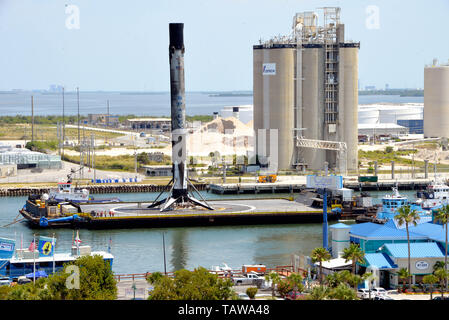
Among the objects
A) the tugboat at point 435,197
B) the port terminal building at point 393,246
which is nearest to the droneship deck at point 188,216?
the tugboat at point 435,197

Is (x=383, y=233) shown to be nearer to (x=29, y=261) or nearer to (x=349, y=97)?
(x=29, y=261)

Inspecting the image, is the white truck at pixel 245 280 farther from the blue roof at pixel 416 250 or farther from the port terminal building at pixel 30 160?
the port terminal building at pixel 30 160

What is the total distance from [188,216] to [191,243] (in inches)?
236

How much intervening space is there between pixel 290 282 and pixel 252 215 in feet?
78.8

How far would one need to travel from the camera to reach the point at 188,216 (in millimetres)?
49844

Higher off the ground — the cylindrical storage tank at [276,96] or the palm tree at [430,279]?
the cylindrical storage tank at [276,96]

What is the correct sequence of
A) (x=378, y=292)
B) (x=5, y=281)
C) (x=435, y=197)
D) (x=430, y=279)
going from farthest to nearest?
(x=435, y=197) < (x=5, y=281) < (x=430, y=279) < (x=378, y=292)

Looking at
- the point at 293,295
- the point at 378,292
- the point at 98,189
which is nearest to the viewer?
the point at 293,295

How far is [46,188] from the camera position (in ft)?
222

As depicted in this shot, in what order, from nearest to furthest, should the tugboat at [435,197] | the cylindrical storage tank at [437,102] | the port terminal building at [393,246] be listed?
1. the port terminal building at [393,246]
2. the tugboat at [435,197]
3. the cylindrical storage tank at [437,102]

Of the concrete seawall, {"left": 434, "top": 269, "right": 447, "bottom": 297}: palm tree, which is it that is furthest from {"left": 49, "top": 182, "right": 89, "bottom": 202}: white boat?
{"left": 434, "top": 269, "right": 447, "bottom": 297}: palm tree

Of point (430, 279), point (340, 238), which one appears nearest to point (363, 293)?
point (430, 279)

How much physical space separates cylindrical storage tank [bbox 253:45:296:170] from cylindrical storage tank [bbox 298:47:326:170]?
1.11m

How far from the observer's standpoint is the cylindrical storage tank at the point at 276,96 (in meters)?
73.6
